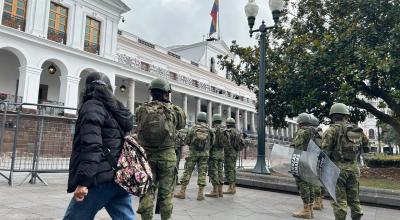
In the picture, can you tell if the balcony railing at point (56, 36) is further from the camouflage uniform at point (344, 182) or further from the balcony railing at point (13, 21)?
the camouflage uniform at point (344, 182)

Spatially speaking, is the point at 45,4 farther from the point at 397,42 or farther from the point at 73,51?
the point at 397,42

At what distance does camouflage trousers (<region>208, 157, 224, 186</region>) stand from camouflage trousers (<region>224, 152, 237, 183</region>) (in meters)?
0.22

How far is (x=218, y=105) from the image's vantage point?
3678 cm

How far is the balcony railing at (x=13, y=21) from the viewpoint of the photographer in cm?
1737

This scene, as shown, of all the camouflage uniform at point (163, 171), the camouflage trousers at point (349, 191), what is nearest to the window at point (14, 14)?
the camouflage uniform at point (163, 171)

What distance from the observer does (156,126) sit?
3.98 metres

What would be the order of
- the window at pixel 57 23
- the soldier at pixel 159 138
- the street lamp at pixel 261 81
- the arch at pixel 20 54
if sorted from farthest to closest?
the window at pixel 57 23
the arch at pixel 20 54
the street lamp at pixel 261 81
the soldier at pixel 159 138

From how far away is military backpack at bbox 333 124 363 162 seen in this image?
4598 millimetres

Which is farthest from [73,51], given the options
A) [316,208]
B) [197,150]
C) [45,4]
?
[316,208]

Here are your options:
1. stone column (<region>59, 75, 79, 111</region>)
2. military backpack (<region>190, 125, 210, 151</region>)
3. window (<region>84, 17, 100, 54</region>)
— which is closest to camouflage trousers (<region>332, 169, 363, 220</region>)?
military backpack (<region>190, 125, 210, 151</region>)

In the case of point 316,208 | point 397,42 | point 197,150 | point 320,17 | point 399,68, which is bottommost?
point 316,208

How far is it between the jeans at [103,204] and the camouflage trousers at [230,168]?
5.05m

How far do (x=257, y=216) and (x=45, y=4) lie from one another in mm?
18454

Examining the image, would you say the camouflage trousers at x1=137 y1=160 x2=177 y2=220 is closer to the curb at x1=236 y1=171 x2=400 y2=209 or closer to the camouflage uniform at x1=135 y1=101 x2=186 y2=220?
the camouflage uniform at x1=135 y1=101 x2=186 y2=220
